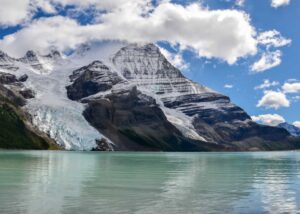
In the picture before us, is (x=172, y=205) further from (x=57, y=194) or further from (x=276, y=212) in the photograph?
(x=57, y=194)

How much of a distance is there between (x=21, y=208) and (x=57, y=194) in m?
7.76

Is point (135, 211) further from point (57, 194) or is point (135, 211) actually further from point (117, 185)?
point (117, 185)

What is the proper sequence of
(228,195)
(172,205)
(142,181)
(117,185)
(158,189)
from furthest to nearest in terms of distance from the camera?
(142,181)
(117,185)
(158,189)
(228,195)
(172,205)

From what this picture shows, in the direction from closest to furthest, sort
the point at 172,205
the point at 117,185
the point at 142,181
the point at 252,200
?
the point at 172,205
the point at 252,200
the point at 117,185
the point at 142,181

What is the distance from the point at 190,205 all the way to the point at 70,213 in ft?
29.7

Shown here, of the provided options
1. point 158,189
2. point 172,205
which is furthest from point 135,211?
point 158,189

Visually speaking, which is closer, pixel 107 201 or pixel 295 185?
pixel 107 201

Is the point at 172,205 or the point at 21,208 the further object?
the point at 172,205

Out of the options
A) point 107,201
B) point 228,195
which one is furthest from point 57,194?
point 228,195

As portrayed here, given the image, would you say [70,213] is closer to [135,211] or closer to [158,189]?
[135,211]

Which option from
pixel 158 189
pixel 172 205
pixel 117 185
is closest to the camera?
pixel 172 205

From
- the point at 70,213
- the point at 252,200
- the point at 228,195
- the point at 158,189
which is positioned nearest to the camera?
the point at 70,213

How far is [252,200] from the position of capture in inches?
1544

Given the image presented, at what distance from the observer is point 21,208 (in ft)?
110
